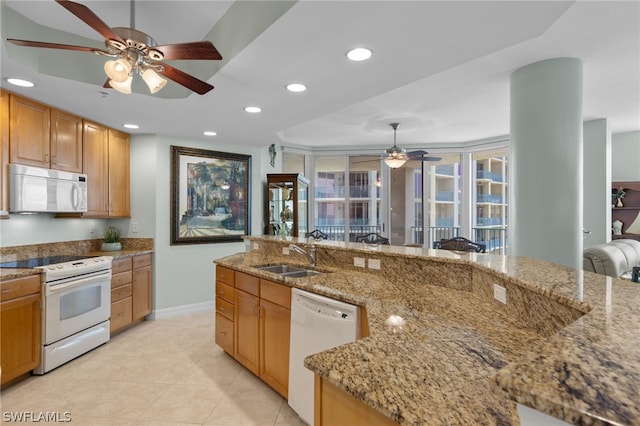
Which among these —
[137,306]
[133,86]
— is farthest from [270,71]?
[137,306]

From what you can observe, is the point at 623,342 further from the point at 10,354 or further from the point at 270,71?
the point at 10,354

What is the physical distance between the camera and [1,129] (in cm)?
278

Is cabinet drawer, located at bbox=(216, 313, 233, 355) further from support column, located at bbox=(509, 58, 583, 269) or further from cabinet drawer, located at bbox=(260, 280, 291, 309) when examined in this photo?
support column, located at bbox=(509, 58, 583, 269)

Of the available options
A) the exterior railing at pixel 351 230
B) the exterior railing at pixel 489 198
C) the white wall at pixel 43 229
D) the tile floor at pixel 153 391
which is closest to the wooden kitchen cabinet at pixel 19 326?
the tile floor at pixel 153 391

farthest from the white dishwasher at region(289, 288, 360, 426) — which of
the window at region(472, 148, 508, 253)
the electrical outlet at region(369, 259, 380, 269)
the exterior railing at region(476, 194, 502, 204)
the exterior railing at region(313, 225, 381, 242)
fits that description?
the exterior railing at region(476, 194, 502, 204)

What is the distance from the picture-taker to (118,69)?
1.78 meters

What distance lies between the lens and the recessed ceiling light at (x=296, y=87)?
2574 millimetres

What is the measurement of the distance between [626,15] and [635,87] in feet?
5.90

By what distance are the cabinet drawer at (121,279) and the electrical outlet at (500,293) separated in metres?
3.67

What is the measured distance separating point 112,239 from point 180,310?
49.9 inches

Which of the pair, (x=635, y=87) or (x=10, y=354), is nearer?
(x=10, y=354)

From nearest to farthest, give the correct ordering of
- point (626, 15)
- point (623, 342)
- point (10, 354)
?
point (623, 342), point (626, 15), point (10, 354)

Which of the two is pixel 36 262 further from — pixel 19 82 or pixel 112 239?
pixel 19 82

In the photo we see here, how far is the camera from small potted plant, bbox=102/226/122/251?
13.0 feet
